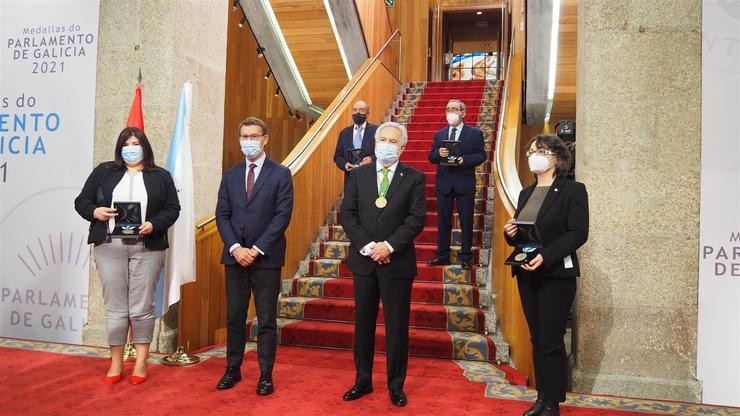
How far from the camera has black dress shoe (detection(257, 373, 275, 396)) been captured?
3.18 m

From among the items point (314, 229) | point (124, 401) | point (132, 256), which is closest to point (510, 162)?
point (314, 229)

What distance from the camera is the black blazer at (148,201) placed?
3402mm

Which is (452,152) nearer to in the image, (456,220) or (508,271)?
(456,220)

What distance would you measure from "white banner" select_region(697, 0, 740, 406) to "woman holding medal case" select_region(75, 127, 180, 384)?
9.76ft

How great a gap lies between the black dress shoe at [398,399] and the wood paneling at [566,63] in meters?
5.71

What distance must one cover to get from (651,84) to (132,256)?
3.08 metres

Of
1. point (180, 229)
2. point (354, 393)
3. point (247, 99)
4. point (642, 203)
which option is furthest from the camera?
point (247, 99)

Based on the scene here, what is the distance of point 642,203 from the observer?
3.44 metres

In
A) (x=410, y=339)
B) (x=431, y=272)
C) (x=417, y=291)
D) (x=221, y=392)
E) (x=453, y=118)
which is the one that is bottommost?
(x=221, y=392)

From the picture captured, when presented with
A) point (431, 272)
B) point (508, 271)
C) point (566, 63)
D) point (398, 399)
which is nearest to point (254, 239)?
point (398, 399)

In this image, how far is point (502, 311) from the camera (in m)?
4.18

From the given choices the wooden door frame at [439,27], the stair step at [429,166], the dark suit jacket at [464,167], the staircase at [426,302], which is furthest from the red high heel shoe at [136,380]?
the wooden door frame at [439,27]

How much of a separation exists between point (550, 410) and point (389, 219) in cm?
117

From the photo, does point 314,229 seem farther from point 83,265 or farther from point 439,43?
point 439,43
